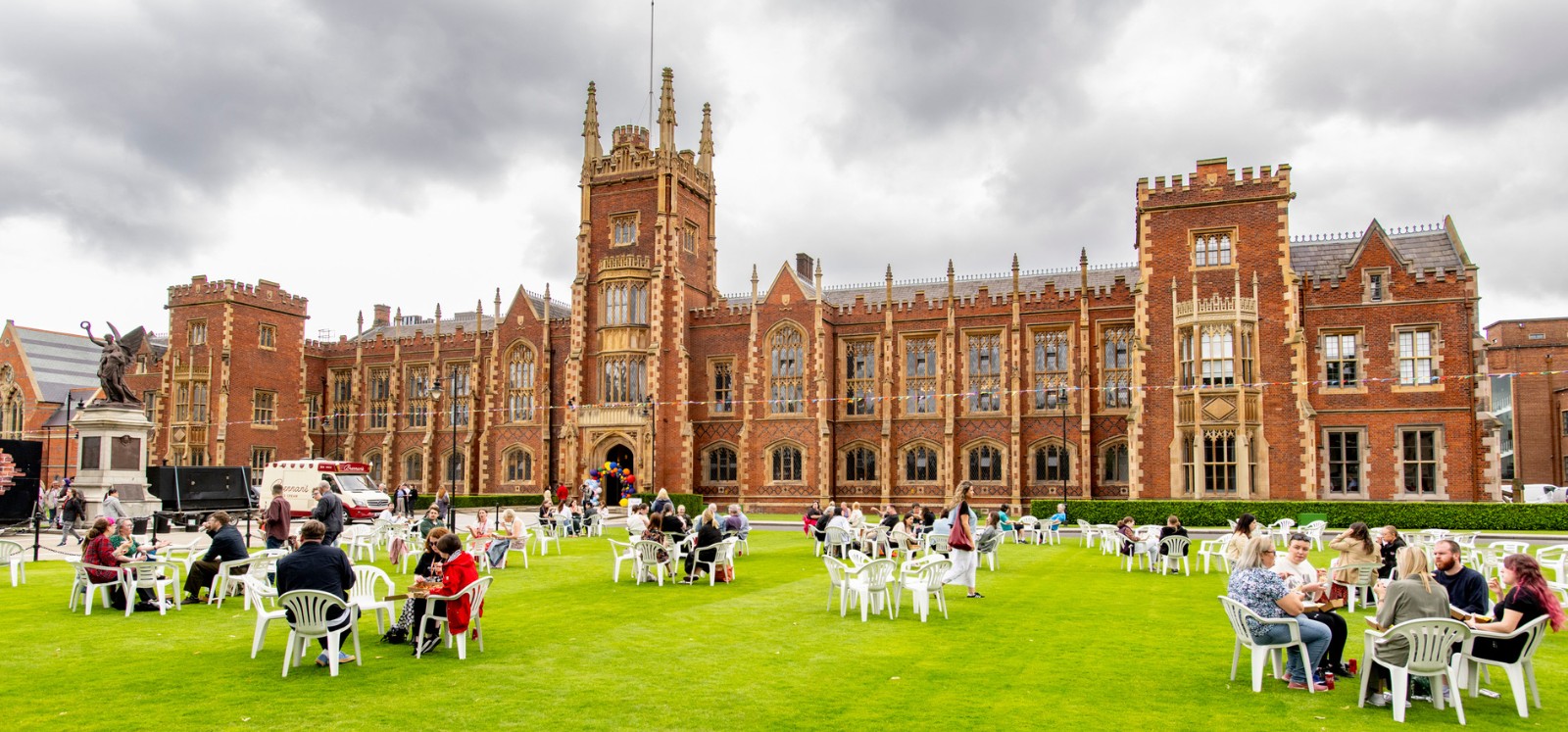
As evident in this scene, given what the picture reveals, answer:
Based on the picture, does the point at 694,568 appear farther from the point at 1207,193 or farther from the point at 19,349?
the point at 19,349

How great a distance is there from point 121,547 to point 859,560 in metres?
11.2

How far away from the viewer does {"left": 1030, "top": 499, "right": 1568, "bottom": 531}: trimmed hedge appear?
32.3m

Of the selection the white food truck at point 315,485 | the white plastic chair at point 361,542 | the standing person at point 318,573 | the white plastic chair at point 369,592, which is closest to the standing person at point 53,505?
the white food truck at point 315,485

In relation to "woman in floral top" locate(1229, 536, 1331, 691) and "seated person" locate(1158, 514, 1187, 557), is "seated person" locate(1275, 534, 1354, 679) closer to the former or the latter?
"woman in floral top" locate(1229, 536, 1331, 691)

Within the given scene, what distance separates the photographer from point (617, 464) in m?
49.3

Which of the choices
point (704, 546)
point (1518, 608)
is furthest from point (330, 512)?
point (1518, 608)

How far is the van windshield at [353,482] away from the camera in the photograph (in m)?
38.7

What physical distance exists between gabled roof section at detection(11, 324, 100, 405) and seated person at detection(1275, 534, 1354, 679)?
2729 inches

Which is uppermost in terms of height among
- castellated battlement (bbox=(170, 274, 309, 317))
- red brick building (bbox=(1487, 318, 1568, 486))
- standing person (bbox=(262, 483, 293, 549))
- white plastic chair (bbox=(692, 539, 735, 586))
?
castellated battlement (bbox=(170, 274, 309, 317))

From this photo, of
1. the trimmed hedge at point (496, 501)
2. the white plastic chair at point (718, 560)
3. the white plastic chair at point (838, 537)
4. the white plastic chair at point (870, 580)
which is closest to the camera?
the white plastic chair at point (870, 580)

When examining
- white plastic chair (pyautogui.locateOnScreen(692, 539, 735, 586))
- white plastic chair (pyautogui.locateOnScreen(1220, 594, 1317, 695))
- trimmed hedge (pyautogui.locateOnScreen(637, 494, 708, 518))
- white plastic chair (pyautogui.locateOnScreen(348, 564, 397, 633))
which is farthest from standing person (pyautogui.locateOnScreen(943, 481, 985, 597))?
trimmed hedge (pyautogui.locateOnScreen(637, 494, 708, 518))

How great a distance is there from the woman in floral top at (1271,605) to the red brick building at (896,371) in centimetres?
2939

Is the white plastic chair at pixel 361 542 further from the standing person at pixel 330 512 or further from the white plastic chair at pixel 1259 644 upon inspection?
the white plastic chair at pixel 1259 644

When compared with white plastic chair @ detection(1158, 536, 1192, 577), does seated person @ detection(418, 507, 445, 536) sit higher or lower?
higher
